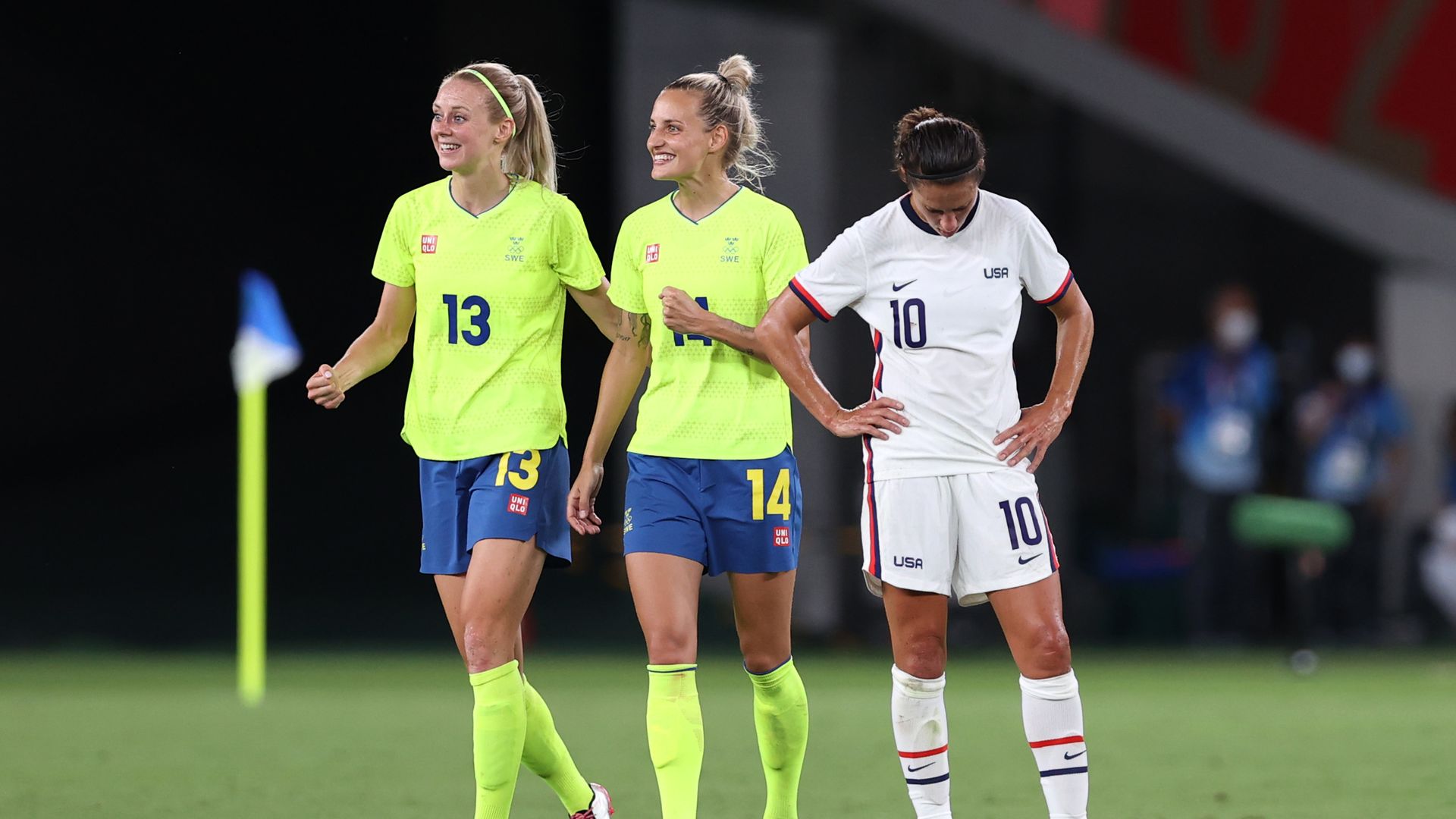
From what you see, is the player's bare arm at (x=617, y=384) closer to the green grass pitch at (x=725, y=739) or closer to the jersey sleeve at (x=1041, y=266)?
the jersey sleeve at (x=1041, y=266)

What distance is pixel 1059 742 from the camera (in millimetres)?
5145

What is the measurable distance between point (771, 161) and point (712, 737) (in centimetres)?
369

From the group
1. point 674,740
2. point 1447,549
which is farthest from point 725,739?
point 1447,549

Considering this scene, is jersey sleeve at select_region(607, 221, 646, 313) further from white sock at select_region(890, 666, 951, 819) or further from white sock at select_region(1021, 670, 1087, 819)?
white sock at select_region(1021, 670, 1087, 819)

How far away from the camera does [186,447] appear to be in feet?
49.5

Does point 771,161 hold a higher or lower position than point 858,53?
lower

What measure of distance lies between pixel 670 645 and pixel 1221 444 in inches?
350

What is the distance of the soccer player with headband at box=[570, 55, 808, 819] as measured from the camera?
548 centimetres

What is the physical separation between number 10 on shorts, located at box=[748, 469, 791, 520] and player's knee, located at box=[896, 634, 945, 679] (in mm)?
619

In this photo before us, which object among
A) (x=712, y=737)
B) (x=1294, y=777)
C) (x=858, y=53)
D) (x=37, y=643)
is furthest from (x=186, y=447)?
(x=1294, y=777)

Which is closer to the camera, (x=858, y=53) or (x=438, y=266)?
(x=438, y=266)

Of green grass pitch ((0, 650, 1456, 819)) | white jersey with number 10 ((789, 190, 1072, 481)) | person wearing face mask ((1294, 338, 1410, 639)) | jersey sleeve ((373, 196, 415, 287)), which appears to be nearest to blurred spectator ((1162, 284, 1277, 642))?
person wearing face mask ((1294, 338, 1410, 639))

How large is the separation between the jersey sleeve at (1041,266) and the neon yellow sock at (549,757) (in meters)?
1.86

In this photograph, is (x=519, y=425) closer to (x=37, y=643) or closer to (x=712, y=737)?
(x=712, y=737)
